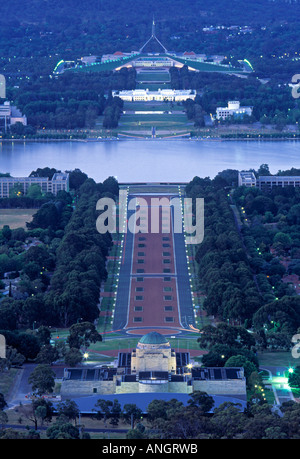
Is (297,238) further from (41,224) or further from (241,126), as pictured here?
(241,126)

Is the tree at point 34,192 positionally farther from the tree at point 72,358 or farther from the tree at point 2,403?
the tree at point 2,403

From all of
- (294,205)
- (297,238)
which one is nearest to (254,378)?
(297,238)

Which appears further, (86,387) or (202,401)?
(86,387)

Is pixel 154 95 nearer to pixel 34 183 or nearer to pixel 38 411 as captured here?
pixel 34 183

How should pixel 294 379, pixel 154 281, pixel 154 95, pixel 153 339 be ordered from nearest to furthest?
pixel 294 379 < pixel 153 339 < pixel 154 281 < pixel 154 95

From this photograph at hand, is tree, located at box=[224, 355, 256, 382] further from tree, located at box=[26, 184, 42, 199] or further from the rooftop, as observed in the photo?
tree, located at box=[26, 184, 42, 199]

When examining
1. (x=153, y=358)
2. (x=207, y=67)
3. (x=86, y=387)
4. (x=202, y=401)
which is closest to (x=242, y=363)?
(x=153, y=358)
